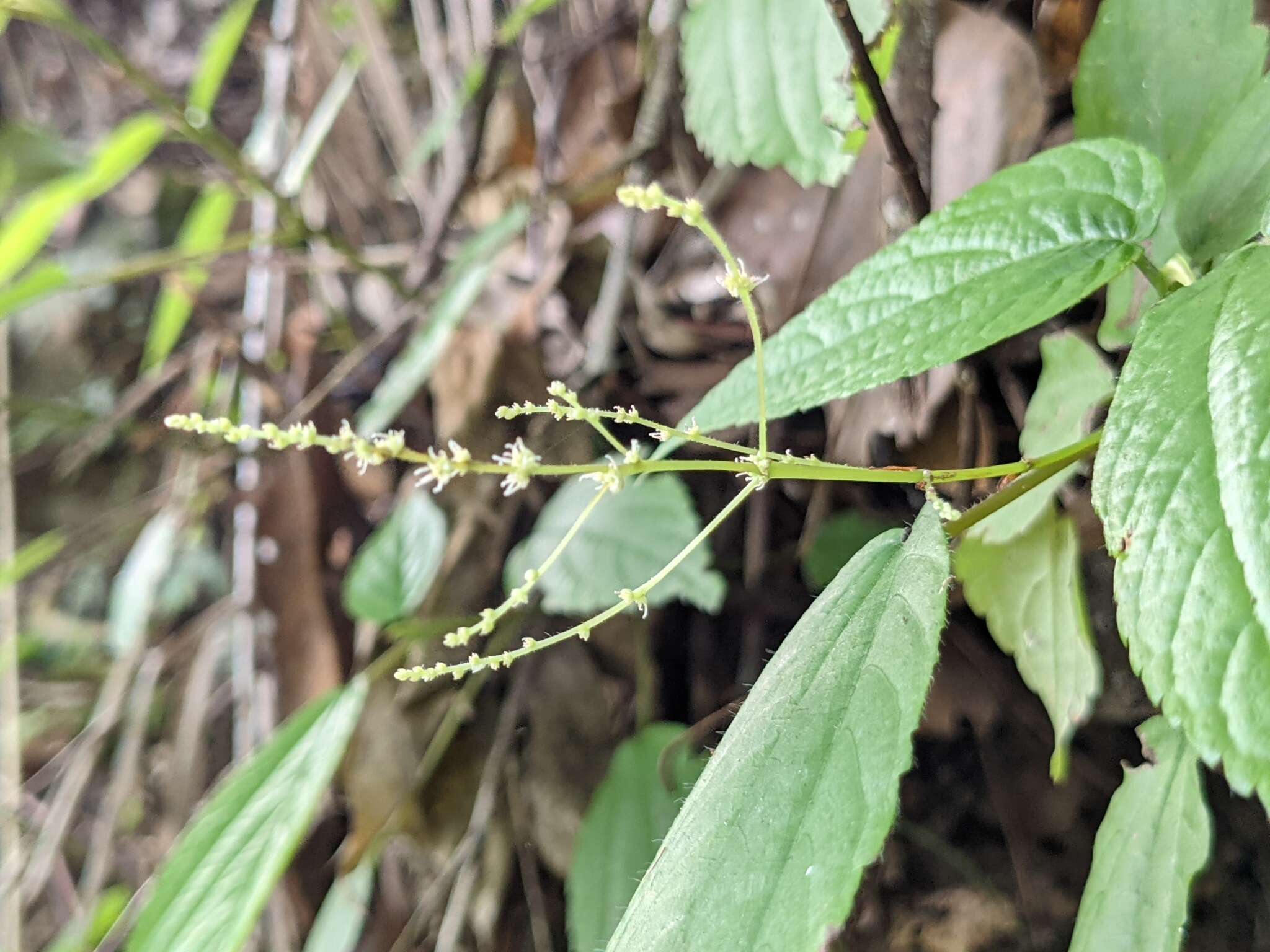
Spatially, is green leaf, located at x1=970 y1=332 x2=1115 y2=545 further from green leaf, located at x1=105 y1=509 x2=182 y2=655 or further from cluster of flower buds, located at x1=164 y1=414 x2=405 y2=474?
green leaf, located at x1=105 y1=509 x2=182 y2=655

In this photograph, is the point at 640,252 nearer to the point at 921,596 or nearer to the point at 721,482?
the point at 721,482

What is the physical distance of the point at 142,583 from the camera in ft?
3.97

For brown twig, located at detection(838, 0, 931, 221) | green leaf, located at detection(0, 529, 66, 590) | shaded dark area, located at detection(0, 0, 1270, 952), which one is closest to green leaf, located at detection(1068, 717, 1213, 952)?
shaded dark area, located at detection(0, 0, 1270, 952)

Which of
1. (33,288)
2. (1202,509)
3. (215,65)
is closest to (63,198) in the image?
(33,288)

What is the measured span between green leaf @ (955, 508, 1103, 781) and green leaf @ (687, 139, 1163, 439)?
7.0 inches

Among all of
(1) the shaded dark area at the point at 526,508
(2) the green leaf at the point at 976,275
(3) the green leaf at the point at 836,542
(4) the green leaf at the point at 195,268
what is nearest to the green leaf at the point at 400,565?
(1) the shaded dark area at the point at 526,508

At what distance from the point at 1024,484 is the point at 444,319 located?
0.69 m

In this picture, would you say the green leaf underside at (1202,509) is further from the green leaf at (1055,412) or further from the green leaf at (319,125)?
the green leaf at (319,125)

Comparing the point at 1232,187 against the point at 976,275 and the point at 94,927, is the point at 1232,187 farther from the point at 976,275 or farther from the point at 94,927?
the point at 94,927

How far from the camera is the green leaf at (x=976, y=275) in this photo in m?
0.39


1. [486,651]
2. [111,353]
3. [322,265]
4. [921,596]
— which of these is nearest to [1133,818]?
[921,596]

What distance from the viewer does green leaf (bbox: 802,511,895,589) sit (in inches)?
29.4

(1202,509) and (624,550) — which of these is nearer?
(1202,509)

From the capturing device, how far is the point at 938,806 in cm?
74
